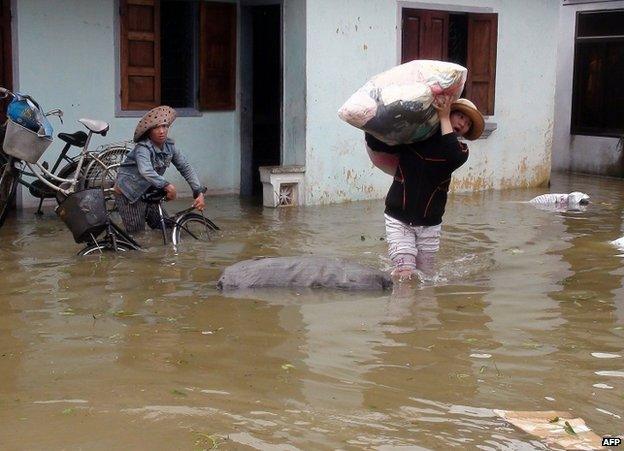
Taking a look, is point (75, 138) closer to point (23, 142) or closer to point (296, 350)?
point (23, 142)

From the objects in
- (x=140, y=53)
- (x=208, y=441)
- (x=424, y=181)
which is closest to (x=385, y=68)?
(x=140, y=53)

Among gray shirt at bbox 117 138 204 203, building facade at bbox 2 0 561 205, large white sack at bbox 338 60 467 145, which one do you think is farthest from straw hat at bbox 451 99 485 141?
building facade at bbox 2 0 561 205

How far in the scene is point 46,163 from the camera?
10445mm

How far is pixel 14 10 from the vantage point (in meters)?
11.1

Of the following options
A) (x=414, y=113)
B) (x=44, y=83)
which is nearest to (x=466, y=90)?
(x=44, y=83)

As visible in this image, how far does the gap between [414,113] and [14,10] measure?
612cm

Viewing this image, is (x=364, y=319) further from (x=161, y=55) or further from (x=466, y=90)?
(x=466, y=90)

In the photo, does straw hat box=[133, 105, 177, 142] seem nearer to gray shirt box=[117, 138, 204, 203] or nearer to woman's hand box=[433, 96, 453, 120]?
gray shirt box=[117, 138, 204, 203]

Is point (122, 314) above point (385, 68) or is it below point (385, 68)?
below

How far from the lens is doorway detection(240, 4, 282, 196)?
13117 millimetres

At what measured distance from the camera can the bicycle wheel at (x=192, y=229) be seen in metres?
9.15

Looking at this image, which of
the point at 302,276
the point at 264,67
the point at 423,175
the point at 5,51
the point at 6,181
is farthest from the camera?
the point at 264,67

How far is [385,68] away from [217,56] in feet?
7.18

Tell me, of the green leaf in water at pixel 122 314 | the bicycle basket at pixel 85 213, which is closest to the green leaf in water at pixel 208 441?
the green leaf in water at pixel 122 314
